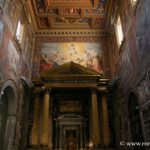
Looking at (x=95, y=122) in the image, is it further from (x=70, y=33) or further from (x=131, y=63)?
(x=70, y=33)

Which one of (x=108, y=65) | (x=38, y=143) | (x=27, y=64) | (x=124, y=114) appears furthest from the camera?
(x=108, y=65)

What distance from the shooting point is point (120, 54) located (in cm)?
1052

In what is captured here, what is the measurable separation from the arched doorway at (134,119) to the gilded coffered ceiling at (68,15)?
22.5 feet

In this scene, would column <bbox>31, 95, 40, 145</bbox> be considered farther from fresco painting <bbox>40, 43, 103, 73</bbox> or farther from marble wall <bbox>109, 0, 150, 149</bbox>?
marble wall <bbox>109, 0, 150, 149</bbox>

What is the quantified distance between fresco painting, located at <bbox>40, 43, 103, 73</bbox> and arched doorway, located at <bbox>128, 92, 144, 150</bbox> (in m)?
4.30

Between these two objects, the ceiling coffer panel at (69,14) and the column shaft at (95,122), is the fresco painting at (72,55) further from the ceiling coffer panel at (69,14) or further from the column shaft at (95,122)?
the column shaft at (95,122)

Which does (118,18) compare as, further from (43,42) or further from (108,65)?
(43,42)

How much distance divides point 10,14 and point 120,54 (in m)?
6.25

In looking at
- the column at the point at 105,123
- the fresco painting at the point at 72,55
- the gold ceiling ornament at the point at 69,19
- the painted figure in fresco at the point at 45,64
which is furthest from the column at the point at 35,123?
the gold ceiling ornament at the point at 69,19

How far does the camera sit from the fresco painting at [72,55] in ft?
42.5

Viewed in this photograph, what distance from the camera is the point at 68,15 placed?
13.0 meters

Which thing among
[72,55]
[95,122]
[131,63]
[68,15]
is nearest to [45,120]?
[95,122]

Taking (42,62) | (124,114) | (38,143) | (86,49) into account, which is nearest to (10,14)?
(42,62)

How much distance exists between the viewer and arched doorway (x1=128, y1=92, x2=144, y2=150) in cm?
786
